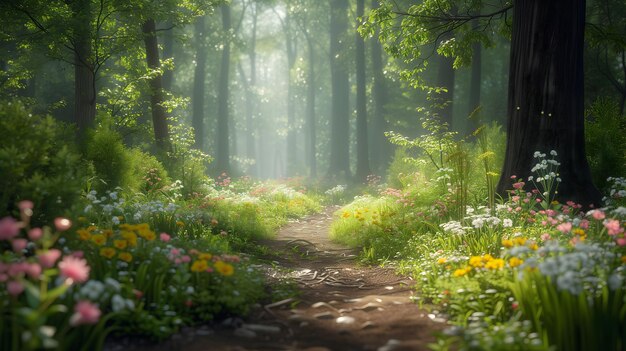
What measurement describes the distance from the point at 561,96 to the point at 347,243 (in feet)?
12.9

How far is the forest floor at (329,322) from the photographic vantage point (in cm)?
319

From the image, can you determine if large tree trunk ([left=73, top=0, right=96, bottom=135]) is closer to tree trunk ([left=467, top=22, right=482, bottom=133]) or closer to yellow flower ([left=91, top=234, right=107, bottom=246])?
yellow flower ([left=91, top=234, right=107, bottom=246])

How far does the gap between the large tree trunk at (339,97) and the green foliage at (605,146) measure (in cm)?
1687

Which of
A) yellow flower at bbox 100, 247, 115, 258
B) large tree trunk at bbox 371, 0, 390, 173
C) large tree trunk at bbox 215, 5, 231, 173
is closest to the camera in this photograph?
yellow flower at bbox 100, 247, 115, 258

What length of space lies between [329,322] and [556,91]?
4663 millimetres

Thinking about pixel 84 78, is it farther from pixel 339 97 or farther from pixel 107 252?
pixel 339 97

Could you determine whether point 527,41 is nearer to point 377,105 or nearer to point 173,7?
point 173,7

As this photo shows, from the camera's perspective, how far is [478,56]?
1578 centimetres

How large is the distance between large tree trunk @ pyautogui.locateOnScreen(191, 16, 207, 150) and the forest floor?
17.9 metres

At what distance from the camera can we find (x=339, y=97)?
25688mm

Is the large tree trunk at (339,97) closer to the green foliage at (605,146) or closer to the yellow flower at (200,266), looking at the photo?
the green foliage at (605,146)

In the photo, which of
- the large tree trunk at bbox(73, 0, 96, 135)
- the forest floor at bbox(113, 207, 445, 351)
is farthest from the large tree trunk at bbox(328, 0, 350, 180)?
the forest floor at bbox(113, 207, 445, 351)

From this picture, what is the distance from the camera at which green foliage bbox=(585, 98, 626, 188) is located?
7.47 m

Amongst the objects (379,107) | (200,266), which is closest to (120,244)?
(200,266)
